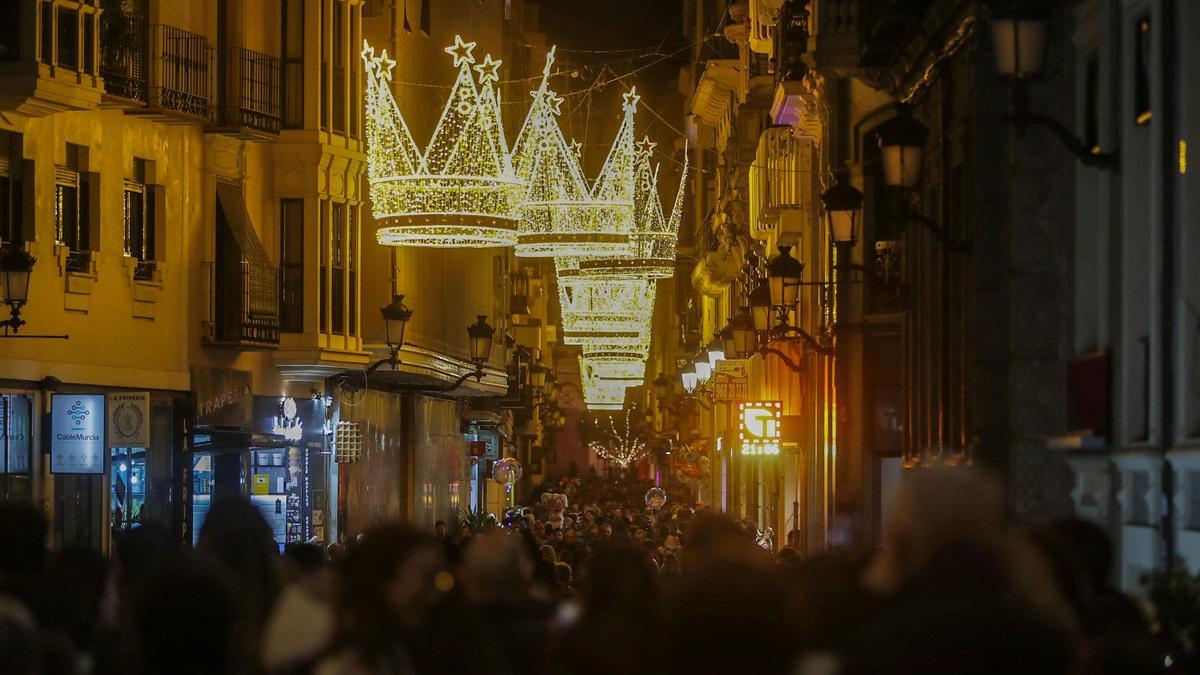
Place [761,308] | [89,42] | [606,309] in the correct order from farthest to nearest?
1. [606,309]
2. [761,308]
3. [89,42]

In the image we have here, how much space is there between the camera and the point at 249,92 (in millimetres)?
32375

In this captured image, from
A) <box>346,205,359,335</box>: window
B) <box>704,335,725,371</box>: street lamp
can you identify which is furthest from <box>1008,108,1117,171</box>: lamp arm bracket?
<box>704,335,725,371</box>: street lamp

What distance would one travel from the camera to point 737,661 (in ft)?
20.7

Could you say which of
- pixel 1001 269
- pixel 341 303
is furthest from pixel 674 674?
pixel 341 303

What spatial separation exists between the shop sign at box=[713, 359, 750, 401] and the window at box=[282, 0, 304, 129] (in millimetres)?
16847

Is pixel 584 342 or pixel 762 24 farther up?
pixel 762 24

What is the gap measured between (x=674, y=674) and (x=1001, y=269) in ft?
38.4

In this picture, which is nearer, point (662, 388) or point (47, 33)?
point (47, 33)

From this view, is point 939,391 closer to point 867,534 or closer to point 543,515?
point 867,534

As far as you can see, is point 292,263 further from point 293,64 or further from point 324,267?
point 293,64

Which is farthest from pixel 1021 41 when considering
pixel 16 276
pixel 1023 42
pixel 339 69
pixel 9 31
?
pixel 339 69

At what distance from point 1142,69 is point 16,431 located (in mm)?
15929

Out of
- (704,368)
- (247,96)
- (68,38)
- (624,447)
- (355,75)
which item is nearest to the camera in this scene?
(68,38)

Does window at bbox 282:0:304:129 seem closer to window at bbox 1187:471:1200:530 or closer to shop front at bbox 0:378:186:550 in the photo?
shop front at bbox 0:378:186:550
